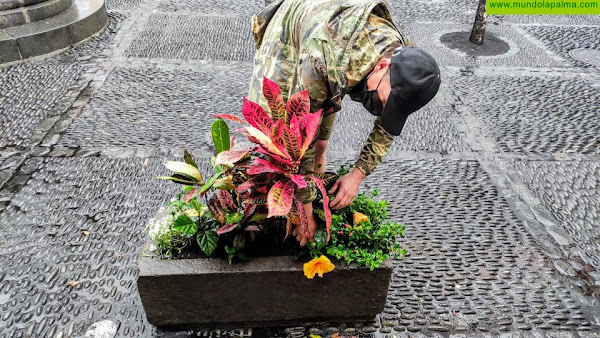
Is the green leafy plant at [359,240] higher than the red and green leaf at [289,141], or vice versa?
the red and green leaf at [289,141]

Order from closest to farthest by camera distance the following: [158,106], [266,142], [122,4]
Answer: [266,142] → [158,106] → [122,4]

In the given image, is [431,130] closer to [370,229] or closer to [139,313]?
[370,229]

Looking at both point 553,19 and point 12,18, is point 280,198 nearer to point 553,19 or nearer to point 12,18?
point 12,18

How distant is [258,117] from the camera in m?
1.92

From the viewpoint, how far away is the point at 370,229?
7.58 ft

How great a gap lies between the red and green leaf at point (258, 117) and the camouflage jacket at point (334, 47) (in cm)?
21

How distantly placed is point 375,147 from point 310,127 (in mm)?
498

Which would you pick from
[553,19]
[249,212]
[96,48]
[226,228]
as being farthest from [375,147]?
[553,19]

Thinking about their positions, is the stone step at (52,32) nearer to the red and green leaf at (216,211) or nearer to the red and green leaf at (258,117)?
the red and green leaf at (216,211)

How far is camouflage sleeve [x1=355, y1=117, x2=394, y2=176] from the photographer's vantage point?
87.0 inches

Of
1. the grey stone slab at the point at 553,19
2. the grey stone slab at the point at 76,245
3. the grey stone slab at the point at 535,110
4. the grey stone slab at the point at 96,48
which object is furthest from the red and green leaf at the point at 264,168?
the grey stone slab at the point at 553,19

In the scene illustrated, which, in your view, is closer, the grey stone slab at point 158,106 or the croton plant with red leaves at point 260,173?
the croton plant with red leaves at point 260,173

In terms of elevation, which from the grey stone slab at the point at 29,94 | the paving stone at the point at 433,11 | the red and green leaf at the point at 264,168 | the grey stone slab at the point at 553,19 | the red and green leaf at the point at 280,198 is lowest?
the paving stone at the point at 433,11

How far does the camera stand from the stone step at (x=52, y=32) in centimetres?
541
